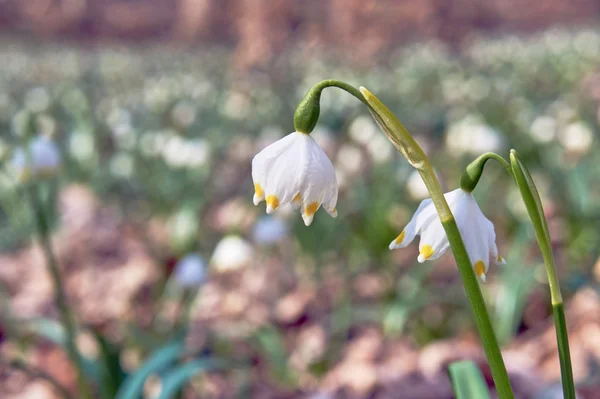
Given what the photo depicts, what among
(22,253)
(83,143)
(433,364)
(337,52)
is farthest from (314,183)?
(337,52)

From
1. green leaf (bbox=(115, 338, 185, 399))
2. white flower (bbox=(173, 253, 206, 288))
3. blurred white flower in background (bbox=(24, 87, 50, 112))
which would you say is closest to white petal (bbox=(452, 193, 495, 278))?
green leaf (bbox=(115, 338, 185, 399))

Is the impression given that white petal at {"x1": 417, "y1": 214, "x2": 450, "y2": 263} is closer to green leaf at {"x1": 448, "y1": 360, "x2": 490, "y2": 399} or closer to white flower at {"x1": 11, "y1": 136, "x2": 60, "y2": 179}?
green leaf at {"x1": 448, "y1": 360, "x2": 490, "y2": 399}

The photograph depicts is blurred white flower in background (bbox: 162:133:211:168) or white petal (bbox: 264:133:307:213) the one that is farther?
blurred white flower in background (bbox: 162:133:211:168)

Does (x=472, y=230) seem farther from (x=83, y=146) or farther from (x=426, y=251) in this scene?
(x=83, y=146)

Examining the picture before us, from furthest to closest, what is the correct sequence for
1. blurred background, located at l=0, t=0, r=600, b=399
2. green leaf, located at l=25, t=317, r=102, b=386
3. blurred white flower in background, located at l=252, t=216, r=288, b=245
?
blurred white flower in background, located at l=252, t=216, r=288, b=245 → blurred background, located at l=0, t=0, r=600, b=399 → green leaf, located at l=25, t=317, r=102, b=386

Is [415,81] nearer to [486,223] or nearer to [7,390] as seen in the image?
[7,390]

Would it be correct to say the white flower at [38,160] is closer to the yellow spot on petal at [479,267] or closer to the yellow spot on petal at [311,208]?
the yellow spot on petal at [311,208]

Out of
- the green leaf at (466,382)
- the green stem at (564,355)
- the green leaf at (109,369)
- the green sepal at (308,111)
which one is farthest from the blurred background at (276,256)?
the green sepal at (308,111)
